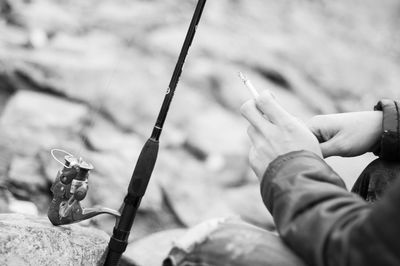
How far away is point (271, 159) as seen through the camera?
44.1 inches

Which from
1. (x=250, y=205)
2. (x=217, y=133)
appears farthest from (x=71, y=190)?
(x=217, y=133)

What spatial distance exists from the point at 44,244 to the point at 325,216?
0.91 metres

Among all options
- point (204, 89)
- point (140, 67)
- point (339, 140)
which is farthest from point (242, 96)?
point (339, 140)

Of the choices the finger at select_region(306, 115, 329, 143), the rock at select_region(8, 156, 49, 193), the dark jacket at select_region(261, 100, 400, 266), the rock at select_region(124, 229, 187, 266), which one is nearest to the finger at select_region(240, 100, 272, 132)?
the dark jacket at select_region(261, 100, 400, 266)

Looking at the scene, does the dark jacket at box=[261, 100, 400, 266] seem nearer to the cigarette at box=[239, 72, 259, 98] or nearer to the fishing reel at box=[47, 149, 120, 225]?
the cigarette at box=[239, 72, 259, 98]

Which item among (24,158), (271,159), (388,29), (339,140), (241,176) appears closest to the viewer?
(271,159)

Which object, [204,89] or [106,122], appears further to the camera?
[204,89]

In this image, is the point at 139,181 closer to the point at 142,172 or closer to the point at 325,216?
the point at 142,172

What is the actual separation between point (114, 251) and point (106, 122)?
215 cm

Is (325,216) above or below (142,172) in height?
above

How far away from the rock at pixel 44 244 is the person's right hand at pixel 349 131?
69 cm

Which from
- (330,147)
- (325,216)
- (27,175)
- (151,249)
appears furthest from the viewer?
(27,175)

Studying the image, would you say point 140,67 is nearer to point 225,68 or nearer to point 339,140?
point 225,68

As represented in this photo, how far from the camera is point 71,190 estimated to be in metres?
1.50
